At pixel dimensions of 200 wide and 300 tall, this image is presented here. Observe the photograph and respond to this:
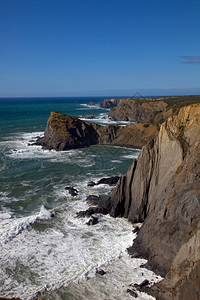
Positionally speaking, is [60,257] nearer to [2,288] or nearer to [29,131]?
[2,288]

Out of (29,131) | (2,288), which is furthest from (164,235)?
(29,131)

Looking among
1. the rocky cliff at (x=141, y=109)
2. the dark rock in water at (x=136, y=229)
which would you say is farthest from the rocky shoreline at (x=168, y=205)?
the rocky cliff at (x=141, y=109)

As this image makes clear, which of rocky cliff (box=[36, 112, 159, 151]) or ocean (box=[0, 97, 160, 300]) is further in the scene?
rocky cliff (box=[36, 112, 159, 151])

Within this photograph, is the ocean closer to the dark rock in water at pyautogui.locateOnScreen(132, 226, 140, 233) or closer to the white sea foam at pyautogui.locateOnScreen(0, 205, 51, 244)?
the white sea foam at pyautogui.locateOnScreen(0, 205, 51, 244)

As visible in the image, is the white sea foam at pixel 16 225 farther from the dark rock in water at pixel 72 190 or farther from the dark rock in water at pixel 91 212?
the dark rock in water at pixel 72 190

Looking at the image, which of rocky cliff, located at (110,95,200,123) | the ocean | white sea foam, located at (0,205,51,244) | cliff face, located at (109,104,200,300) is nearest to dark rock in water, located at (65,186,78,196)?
the ocean

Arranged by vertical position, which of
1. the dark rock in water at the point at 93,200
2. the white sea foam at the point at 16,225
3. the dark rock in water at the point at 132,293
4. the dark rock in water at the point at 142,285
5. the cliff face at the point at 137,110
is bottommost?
the dark rock in water at the point at 132,293
